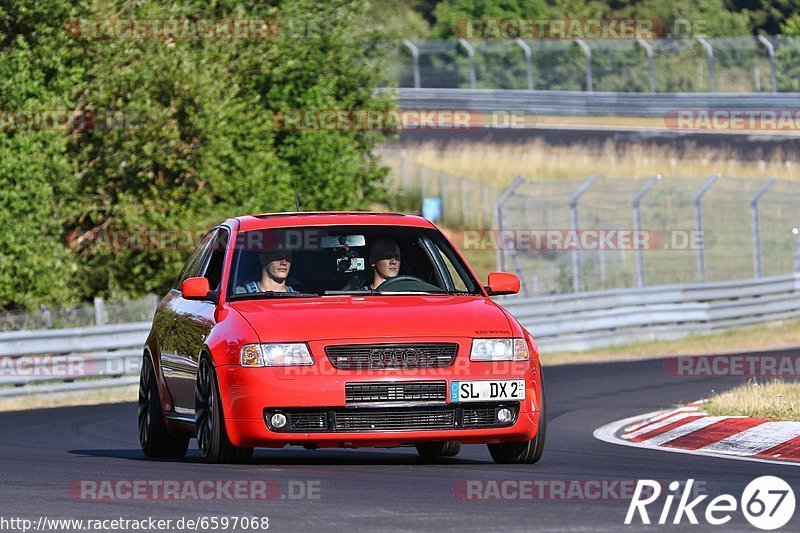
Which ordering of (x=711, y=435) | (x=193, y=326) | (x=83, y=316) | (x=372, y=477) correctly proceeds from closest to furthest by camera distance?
(x=372, y=477), (x=193, y=326), (x=711, y=435), (x=83, y=316)

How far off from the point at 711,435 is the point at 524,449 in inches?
104

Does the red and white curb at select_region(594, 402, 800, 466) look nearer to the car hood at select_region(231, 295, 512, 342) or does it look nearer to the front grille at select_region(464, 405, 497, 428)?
the front grille at select_region(464, 405, 497, 428)

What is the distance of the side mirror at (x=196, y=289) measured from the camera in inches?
419

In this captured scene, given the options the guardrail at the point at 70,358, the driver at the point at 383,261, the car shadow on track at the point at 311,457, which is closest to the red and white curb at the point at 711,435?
the car shadow on track at the point at 311,457

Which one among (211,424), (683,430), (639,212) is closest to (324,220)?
(211,424)

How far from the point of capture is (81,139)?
28641 millimetres

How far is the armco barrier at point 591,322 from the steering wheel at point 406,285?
11.1 meters

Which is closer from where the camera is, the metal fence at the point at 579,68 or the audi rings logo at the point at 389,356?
the audi rings logo at the point at 389,356

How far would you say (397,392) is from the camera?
973 cm

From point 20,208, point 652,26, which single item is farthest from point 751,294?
point 652,26

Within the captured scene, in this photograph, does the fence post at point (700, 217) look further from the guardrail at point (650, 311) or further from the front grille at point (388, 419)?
the front grille at point (388, 419)

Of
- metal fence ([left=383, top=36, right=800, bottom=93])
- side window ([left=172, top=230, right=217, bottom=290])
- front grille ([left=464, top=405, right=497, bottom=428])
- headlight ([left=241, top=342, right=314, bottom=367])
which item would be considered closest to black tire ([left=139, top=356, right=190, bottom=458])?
side window ([left=172, top=230, right=217, bottom=290])

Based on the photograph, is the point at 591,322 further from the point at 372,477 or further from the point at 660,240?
the point at 372,477

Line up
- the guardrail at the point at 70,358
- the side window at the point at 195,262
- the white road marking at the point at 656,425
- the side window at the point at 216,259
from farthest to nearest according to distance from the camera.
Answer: the guardrail at the point at 70,358
the white road marking at the point at 656,425
the side window at the point at 195,262
the side window at the point at 216,259
